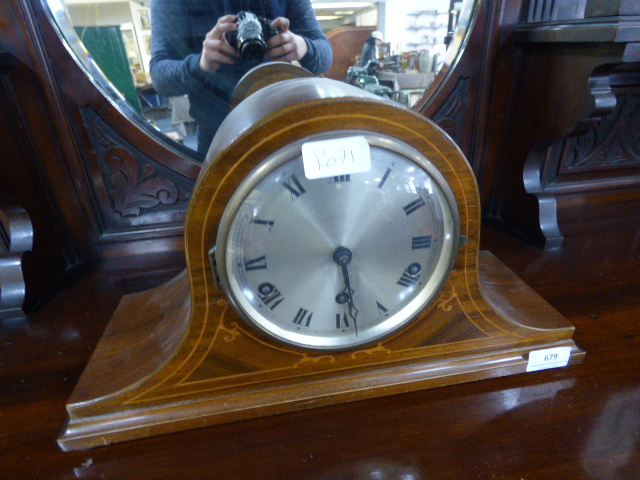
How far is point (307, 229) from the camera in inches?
22.9

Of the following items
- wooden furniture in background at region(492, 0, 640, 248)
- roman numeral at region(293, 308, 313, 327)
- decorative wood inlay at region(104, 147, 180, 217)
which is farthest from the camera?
decorative wood inlay at region(104, 147, 180, 217)

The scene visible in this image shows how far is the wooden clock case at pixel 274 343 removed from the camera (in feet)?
1.80

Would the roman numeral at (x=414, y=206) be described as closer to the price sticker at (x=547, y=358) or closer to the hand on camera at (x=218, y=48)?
the price sticker at (x=547, y=358)

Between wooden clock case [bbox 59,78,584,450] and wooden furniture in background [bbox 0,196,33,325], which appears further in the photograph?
wooden furniture in background [bbox 0,196,33,325]

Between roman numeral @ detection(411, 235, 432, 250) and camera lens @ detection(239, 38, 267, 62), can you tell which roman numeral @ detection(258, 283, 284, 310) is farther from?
camera lens @ detection(239, 38, 267, 62)

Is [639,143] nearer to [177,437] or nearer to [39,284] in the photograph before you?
[177,437]

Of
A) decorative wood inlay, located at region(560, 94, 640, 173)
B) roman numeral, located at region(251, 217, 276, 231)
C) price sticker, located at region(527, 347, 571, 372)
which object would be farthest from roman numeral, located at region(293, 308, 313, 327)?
decorative wood inlay, located at region(560, 94, 640, 173)

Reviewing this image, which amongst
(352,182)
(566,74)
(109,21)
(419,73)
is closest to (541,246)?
(566,74)

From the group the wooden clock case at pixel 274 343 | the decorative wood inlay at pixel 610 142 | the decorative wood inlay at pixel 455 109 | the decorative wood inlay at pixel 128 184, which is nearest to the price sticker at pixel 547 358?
the wooden clock case at pixel 274 343

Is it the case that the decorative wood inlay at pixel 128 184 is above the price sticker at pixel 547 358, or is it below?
above

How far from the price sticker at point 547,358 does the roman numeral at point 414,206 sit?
0.39 metres

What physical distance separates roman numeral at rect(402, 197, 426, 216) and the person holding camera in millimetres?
703

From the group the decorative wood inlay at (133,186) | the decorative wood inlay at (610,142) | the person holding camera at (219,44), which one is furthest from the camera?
the decorative wood inlay at (610,142)

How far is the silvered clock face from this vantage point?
21.9 inches
